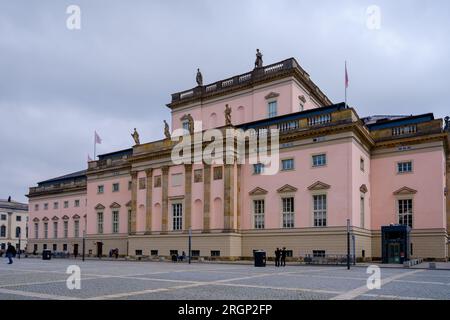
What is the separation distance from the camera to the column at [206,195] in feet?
164

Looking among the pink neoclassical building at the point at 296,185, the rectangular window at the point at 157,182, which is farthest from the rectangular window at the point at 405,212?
the rectangular window at the point at 157,182

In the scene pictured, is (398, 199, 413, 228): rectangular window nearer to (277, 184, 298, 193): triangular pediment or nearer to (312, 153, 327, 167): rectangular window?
(312, 153, 327, 167): rectangular window

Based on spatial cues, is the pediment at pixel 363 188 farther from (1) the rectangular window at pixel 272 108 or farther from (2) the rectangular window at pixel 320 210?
(1) the rectangular window at pixel 272 108

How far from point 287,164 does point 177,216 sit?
46.5ft

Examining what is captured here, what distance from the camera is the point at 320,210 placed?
1759 inches

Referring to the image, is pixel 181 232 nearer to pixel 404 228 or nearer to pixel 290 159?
pixel 290 159

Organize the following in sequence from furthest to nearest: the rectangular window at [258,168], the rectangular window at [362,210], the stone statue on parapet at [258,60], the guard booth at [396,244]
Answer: the stone statue on parapet at [258,60] < the rectangular window at [258,168] < the rectangular window at [362,210] < the guard booth at [396,244]

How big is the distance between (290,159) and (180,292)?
3126cm

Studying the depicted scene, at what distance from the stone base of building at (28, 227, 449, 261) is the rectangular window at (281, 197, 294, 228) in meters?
0.77

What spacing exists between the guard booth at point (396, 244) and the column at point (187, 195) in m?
20.1

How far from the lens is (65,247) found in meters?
75.9

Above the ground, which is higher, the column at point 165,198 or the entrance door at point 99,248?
the column at point 165,198

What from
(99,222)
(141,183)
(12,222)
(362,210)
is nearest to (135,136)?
(141,183)

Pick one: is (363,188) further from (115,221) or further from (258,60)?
(115,221)
